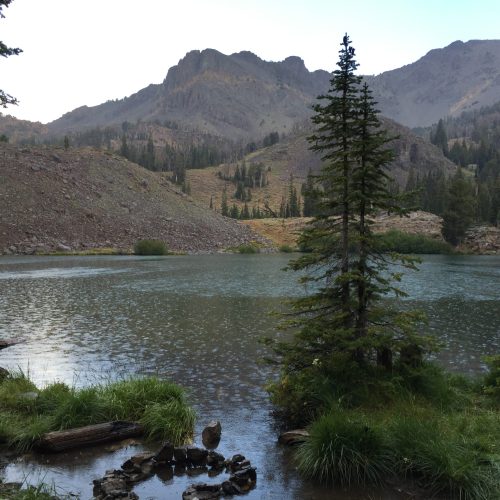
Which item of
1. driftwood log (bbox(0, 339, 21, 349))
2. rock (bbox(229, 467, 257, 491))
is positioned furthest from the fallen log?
rock (bbox(229, 467, 257, 491))

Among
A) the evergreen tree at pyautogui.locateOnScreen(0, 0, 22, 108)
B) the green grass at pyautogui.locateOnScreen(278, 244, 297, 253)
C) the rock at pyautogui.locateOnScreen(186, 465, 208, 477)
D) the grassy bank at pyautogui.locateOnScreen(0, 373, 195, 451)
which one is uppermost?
the evergreen tree at pyautogui.locateOnScreen(0, 0, 22, 108)

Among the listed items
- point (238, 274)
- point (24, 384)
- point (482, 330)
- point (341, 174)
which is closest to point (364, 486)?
point (341, 174)

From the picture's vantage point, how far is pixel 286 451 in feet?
43.9

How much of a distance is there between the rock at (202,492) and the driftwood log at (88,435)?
384 centimetres

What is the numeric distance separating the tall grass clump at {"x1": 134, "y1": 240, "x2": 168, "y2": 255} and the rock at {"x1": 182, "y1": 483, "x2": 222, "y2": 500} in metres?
122

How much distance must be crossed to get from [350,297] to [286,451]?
18.8 feet

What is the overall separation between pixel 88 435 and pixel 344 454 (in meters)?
7.22

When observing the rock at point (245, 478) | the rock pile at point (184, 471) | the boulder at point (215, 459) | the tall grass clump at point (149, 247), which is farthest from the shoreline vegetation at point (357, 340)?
the tall grass clump at point (149, 247)

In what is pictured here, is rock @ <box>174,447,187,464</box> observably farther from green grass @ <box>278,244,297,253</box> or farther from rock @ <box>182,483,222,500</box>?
green grass @ <box>278,244,297,253</box>

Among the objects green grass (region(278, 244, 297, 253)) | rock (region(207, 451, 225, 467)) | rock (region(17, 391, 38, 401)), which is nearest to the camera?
rock (region(207, 451, 225, 467))

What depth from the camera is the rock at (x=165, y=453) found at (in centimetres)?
1247

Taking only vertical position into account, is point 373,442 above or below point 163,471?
above

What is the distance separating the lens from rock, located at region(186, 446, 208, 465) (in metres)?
12.6

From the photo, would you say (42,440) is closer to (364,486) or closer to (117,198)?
(364,486)
